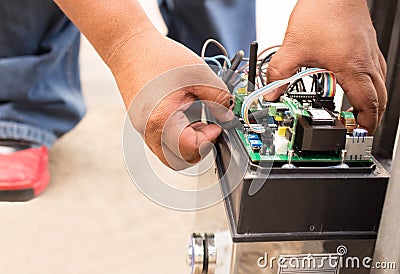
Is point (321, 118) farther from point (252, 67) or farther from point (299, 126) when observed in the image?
point (252, 67)

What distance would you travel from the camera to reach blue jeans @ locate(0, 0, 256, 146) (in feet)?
4.24

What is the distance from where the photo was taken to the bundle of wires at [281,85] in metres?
0.64

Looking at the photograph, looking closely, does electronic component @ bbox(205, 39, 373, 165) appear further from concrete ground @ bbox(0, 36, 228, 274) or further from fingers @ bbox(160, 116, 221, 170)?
concrete ground @ bbox(0, 36, 228, 274)

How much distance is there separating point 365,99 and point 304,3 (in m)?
0.16

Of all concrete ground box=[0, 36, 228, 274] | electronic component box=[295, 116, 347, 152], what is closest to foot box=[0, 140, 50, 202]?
concrete ground box=[0, 36, 228, 274]

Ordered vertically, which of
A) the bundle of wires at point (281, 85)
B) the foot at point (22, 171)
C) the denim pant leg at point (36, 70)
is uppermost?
the bundle of wires at point (281, 85)

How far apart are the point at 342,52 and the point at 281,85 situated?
10 centimetres

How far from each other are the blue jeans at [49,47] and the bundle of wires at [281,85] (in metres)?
0.67

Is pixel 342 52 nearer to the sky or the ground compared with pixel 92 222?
nearer to the sky

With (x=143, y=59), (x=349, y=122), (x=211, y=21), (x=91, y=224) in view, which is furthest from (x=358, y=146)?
(x=211, y=21)

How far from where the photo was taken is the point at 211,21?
1.32m

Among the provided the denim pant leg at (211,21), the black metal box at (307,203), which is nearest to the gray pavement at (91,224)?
the denim pant leg at (211,21)

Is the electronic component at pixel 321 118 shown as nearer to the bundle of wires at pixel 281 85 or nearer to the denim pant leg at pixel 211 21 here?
the bundle of wires at pixel 281 85

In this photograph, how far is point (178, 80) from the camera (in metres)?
0.66
